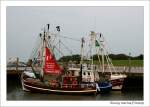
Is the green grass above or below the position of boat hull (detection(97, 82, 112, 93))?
above

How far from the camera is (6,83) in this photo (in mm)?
3250

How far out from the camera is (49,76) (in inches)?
166

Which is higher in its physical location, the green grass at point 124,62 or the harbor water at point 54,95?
the green grass at point 124,62

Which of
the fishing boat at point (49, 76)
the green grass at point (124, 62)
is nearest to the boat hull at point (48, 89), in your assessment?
the fishing boat at point (49, 76)

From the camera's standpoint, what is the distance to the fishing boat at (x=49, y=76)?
4082mm

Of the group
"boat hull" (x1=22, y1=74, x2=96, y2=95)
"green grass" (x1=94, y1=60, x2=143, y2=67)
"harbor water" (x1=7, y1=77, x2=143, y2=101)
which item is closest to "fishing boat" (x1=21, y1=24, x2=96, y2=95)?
"boat hull" (x1=22, y1=74, x2=96, y2=95)

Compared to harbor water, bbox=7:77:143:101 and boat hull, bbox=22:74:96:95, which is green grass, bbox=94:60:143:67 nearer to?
harbor water, bbox=7:77:143:101

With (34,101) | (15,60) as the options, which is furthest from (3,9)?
(34,101)

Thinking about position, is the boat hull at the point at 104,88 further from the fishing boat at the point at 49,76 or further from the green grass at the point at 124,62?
the green grass at the point at 124,62

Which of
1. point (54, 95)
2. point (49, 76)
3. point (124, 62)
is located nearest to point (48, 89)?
point (49, 76)

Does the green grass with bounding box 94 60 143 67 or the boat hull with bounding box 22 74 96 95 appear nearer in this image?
the green grass with bounding box 94 60 143 67

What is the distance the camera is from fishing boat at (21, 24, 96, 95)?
4082 millimetres

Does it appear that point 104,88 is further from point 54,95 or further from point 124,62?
point 54,95

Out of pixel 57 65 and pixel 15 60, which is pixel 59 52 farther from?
pixel 15 60
